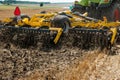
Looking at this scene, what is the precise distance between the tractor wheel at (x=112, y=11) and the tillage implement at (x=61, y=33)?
2.13 m

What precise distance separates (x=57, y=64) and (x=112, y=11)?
20.7ft

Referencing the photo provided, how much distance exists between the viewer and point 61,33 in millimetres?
10039

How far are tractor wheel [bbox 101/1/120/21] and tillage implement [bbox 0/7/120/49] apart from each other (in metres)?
2.13

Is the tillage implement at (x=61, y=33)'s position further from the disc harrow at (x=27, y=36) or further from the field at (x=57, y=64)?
the field at (x=57, y=64)

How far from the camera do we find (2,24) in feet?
38.4

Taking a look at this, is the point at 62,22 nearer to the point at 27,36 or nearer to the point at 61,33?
the point at 61,33

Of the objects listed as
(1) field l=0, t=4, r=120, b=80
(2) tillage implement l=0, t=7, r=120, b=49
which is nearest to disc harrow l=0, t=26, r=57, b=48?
(2) tillage implement l=0, t=7, r=120, b=49

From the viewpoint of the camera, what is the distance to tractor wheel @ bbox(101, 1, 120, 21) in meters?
13.0

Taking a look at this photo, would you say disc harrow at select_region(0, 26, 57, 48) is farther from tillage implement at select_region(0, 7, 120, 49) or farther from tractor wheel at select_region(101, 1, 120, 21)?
tractor wheel at select_region(101, 1, 120, 21)

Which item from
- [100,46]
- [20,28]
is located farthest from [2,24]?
[100,46]

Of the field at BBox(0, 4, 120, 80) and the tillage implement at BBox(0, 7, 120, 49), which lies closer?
the field at BBox(0, 4, 120, 80)

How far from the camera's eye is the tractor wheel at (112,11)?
13.0 metres

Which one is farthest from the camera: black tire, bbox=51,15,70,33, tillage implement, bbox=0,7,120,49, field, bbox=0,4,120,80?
black tire, bbox=51,15,70,33

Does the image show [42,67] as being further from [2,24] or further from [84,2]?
[84,2]
